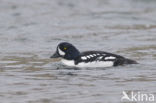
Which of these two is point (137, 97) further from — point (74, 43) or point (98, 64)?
point (74, 43)

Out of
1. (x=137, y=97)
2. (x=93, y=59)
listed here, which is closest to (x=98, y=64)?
(x=93, y=59)

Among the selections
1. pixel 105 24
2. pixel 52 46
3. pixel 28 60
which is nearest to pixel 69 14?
pixel 105 24

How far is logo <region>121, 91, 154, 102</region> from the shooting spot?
12203 mm

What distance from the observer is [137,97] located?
1238cm

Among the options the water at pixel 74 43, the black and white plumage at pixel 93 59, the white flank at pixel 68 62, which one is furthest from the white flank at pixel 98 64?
the white flank at pixel 68 62

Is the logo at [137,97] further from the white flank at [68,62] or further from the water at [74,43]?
the white flank at [68,62]

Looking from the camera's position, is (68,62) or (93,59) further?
(68,62)

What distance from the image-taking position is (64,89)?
1327cm

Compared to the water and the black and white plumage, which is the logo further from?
the black and white plumage

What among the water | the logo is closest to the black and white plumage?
the water

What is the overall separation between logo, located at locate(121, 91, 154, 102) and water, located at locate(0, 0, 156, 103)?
169 millimetres

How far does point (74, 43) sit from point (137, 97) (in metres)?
9.08

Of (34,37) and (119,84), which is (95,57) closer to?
(119,84)

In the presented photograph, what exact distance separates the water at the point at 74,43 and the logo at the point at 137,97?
17cm
